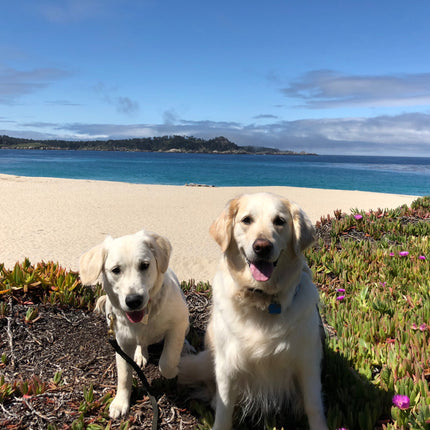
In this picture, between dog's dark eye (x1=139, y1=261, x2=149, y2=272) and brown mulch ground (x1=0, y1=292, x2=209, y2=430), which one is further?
brown mulch ground (x1=0, y1=292, x2=209, y2=430)

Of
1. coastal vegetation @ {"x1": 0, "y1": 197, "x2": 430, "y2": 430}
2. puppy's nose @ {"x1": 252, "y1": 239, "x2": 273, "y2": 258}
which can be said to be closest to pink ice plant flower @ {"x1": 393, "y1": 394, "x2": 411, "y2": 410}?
coastal vegetation @ {"x1": 0, "y1": 197, "x2": 430, "y2": 430}

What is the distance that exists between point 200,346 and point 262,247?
85.0 inches

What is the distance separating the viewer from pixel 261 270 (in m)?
2.62

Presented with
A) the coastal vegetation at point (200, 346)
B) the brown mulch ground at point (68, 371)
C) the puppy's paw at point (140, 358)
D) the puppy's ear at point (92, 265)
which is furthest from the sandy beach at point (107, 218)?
the puppy's ear at point (92, 265)

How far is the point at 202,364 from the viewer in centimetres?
335

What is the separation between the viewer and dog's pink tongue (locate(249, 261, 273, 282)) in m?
2.60

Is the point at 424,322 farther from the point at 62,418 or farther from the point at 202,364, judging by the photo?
the point at 62,418

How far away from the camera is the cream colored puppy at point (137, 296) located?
2.92 meters

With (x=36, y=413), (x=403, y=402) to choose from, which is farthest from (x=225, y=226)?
(x=36, y=413)

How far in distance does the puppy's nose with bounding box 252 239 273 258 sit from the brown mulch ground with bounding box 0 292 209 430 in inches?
61.5

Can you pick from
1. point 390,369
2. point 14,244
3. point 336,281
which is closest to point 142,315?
point 390,369

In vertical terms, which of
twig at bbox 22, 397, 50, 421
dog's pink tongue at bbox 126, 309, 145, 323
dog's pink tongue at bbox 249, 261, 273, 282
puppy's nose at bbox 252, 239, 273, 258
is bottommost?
twig at bbox 22, 397, 50, 421

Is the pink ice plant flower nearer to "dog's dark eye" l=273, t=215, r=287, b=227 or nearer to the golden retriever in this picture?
the golden retriever

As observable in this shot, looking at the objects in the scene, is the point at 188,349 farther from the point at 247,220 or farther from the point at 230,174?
the point at 230,174
